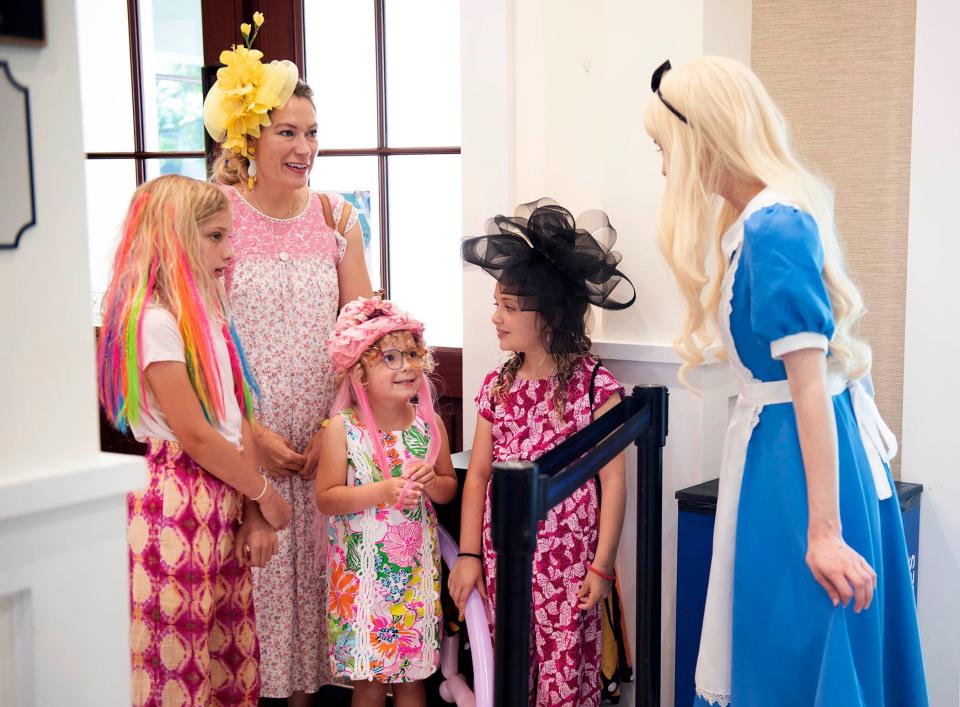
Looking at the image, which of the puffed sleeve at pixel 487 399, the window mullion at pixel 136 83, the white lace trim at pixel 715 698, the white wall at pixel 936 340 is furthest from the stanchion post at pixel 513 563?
the window mullion at pixel 136 83

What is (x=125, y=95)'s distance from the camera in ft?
12.1

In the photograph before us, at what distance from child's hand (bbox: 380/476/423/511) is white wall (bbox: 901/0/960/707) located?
1.14 m

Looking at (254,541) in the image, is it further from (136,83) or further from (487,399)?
(136,83)

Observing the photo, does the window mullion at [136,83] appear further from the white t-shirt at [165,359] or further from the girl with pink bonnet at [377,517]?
the white t-shirt at [165,359]

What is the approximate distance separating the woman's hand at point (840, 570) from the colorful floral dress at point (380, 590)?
3.12 ft

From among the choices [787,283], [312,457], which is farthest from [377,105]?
[787,283]

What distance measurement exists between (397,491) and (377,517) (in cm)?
12

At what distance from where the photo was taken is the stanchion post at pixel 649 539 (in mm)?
1883

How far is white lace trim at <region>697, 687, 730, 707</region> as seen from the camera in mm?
1744

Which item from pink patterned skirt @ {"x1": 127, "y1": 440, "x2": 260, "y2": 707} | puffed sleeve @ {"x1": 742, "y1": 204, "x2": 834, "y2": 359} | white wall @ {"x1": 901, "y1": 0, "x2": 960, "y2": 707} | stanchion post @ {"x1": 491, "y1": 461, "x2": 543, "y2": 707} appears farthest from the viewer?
white wall @ {"x1": 901, "y1": 0, "x2": 960, "y2": 707}

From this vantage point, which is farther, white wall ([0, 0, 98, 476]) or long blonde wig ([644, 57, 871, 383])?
long blonde wig ([644, 57, 871, 383])

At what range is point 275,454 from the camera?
91.8 inches

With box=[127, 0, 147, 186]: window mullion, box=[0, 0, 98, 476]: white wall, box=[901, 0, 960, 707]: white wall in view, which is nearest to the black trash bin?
box=[901, 0, 960, 707]: white wall

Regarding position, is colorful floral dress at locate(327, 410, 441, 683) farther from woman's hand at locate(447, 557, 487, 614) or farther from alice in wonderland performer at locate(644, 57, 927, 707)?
alice in wonderland performer at locate(644, 57, 927, 707)
